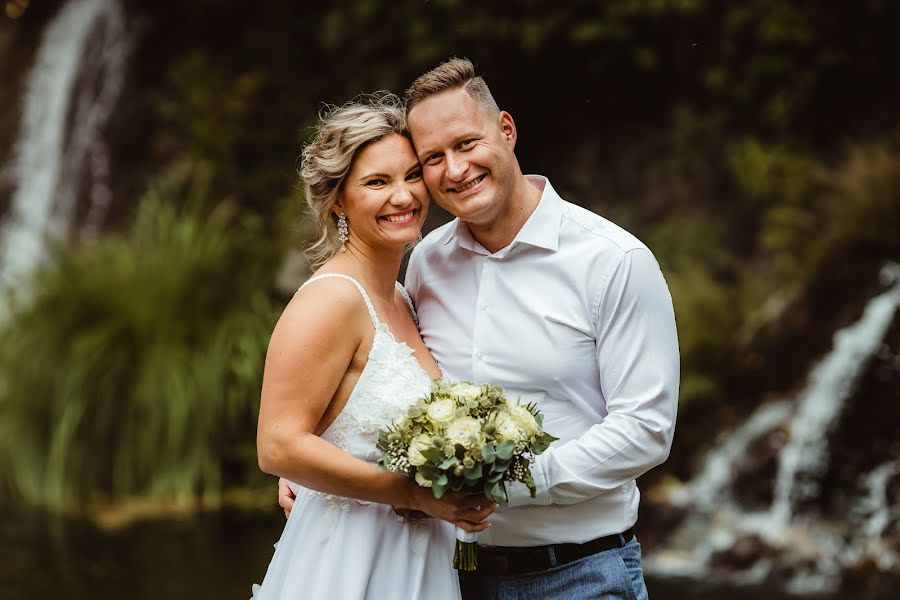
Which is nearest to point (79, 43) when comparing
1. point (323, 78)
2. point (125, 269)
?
point (323, 78)

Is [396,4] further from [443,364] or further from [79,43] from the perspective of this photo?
[443,364]

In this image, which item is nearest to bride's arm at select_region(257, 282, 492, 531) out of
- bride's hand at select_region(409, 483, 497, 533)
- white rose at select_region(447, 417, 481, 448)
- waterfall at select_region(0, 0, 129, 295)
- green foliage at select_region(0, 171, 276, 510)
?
bride's hand at select_region(409, 483, 497, 533)

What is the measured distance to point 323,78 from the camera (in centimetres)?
1102

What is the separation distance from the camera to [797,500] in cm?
597

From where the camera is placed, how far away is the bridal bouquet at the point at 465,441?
2.28 metres

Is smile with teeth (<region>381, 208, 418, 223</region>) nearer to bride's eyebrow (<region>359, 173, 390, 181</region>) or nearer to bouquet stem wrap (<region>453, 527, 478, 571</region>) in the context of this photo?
bride's eyebrow (<region>359, 173, 390, 181</region>)

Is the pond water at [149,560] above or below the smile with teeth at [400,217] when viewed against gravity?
below

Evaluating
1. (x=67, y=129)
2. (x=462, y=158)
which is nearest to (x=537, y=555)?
(x=462, y=158)

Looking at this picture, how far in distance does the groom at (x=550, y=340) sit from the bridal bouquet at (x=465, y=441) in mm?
212

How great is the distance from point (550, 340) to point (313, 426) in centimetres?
66

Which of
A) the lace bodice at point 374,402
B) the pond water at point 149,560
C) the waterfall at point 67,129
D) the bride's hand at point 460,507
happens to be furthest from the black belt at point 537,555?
the waterfall at point 67,129

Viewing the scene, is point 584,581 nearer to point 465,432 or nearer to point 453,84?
point 465,432

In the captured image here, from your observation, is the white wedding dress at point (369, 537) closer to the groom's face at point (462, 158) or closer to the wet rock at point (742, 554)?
the groom's face at point (462, 158)

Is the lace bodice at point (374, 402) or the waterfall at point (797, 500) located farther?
the waterfall at point (797, 500)
